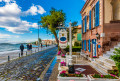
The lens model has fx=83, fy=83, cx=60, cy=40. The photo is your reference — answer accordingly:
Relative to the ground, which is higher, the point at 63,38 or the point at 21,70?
the point at 63,38

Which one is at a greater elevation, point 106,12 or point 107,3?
point 107,3

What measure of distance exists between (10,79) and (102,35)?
827 cm

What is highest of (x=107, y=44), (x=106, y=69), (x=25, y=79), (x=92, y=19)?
(x=92, y=19)

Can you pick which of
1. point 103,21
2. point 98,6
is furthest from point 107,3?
point 103,21

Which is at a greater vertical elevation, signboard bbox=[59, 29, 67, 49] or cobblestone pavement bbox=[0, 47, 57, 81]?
signboard bbox=[59, 29, 67, 49]

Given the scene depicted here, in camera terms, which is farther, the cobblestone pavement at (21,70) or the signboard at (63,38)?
the signboard at (63,38)

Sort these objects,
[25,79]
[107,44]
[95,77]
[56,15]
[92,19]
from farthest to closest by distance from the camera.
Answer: [56,15] → [92,19] → [107,44] → [25,79] → [95,77]

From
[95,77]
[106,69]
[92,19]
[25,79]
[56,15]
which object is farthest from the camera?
[56,15]

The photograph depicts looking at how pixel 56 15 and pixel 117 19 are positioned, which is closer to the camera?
pixel 117 19

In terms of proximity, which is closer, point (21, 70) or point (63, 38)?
point (63, 38)

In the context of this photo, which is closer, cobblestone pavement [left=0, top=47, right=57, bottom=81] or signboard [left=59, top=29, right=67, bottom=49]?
cobblestone pavement [left=0, top=47, right=57, bottom=81]

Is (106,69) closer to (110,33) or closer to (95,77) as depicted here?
(95,77)

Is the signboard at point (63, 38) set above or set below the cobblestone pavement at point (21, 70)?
above

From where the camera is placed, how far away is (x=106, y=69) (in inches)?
237
